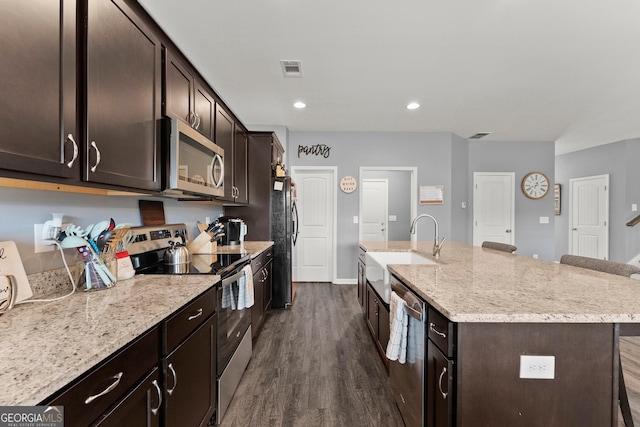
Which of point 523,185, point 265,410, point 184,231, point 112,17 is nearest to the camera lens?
point 112,17

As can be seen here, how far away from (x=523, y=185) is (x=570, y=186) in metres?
2.02

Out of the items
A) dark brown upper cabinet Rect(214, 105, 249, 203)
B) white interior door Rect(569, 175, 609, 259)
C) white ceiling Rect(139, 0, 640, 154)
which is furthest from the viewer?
white interior door Rect(569, 175, 609, 259)

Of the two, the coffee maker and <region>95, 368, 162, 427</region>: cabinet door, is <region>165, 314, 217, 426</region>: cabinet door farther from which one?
the coffee maker

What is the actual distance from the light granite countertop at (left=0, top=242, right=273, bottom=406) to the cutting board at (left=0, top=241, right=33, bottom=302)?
0.06 metres

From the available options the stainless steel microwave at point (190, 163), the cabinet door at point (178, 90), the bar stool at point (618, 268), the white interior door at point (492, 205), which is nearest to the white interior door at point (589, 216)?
the white interior door at point (492, 205)

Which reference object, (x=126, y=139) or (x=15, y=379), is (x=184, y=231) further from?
(x=15, y=379)

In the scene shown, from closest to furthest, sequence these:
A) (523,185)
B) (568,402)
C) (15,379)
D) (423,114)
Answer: (15,379), (568,402), (423,114), (523,185)

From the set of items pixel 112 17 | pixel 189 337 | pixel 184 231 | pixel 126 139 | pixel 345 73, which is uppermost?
pixel 345 73

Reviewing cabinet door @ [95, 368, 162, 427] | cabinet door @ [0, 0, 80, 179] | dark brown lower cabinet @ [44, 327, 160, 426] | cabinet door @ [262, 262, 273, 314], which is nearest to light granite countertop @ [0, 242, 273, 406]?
dark brown lower cabinet @ [44, 327, 160, 426]

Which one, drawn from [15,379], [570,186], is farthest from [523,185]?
[15,379]

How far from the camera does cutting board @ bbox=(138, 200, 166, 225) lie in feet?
6.63

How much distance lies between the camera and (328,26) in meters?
2.12

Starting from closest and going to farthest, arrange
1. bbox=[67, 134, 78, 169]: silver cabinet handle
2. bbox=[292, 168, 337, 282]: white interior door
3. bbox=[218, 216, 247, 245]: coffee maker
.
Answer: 1. bbox=[67, 134, 78, 169]: silver cabinet handle
2. bbox=[218, 216, 247, 245]: coffee maker
3. bbox=[292, 168, 337, 282]: white interior door

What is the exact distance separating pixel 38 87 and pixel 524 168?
647 cm
